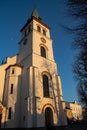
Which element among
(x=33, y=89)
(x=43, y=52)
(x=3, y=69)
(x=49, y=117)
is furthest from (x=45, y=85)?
(x=3, y=69)

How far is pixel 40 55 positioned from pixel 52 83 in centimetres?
578

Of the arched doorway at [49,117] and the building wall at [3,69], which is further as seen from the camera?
the building wall at [3,69]

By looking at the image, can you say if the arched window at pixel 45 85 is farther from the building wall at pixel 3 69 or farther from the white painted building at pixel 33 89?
the building wall at pixel 3 69

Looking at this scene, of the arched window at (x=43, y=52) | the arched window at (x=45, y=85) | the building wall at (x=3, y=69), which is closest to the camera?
the arched window at (x=45, y=85)

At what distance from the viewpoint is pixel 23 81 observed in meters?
21.8

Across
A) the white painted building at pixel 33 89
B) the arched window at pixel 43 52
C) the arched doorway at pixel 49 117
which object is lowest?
the arched doorway at pixel 49 117

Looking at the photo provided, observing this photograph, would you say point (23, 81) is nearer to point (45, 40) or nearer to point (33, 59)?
point (33, 59)

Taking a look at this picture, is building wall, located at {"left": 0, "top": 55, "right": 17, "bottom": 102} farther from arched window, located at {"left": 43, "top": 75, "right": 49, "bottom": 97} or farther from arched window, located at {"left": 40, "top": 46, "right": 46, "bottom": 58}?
arched window, located at {"left": 43, "top": 75, "right": 49, "bottom": 97}

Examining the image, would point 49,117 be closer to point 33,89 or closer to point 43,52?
point 33,89

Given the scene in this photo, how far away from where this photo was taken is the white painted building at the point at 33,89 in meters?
18.1

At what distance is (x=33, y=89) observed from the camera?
1942cm

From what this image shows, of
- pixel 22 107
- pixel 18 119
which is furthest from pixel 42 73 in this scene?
pixel 18 119

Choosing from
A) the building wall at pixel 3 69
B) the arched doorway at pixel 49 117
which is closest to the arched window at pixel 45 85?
the arched doorway at pixel 49 117

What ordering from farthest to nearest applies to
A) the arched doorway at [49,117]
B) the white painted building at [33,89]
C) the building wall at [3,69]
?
1. the building wall at [3,69]
2. the arched doorway at [49,117]
3. the white painted building at [33,89]
